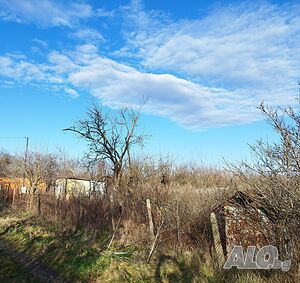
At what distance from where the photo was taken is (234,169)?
24.6 feet

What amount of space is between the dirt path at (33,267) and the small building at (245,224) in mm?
4235

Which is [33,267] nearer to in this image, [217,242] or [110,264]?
[110,264]

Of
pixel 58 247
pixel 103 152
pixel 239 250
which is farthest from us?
pixel 103 152

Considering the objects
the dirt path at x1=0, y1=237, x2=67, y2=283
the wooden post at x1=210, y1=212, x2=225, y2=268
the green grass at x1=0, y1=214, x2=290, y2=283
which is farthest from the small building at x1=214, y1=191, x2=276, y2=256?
the dirt path at x1=0, y1=237, x2=67, y2=283

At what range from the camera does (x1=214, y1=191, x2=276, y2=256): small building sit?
266 inches

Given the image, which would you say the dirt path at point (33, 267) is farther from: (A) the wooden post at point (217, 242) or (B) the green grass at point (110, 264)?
(A) the wooden post at point (217, 242)

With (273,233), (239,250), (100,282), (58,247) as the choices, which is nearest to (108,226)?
(58,247)

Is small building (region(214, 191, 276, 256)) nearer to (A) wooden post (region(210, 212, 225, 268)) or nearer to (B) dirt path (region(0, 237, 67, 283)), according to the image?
(A) wooden post (region(210, 212, 225, 268))

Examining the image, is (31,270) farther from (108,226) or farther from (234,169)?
(234,169)

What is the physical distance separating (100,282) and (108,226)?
4975mm

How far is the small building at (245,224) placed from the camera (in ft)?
22.2

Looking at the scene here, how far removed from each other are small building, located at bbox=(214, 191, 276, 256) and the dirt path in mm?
4235

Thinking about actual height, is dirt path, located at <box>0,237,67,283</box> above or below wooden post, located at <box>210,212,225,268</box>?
below

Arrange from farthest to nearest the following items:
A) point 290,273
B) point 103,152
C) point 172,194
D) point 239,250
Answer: point 103,152, point 172,194, point 239,250, point 290,273
